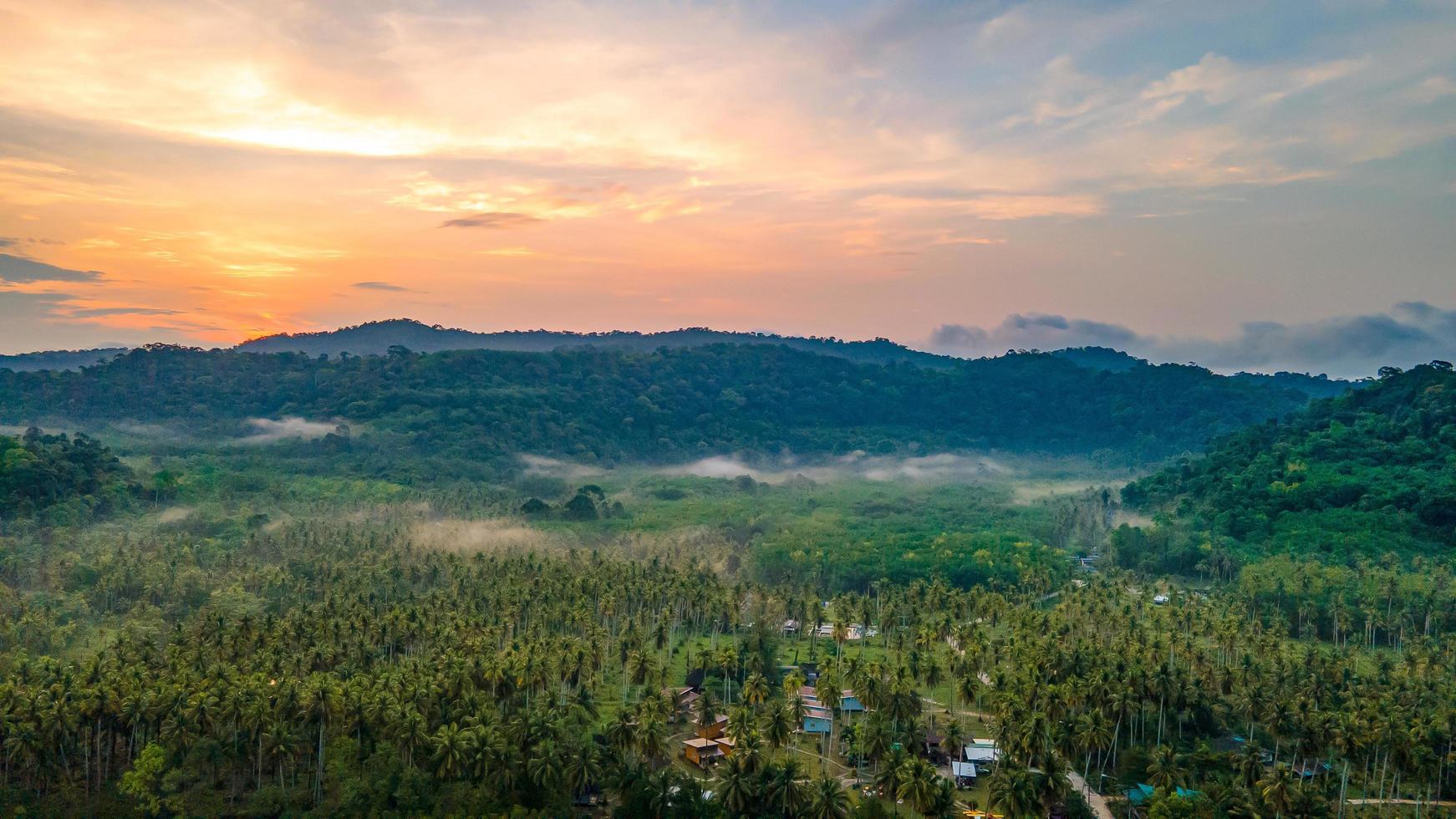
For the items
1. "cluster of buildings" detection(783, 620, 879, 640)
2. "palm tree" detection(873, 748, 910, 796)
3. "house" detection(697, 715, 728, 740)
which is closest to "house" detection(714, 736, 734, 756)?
"house" detection(697, 715, 728, 740)

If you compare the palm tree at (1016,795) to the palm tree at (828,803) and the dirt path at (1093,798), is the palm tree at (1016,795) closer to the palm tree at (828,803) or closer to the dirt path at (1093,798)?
the dirt path at (1093,798)

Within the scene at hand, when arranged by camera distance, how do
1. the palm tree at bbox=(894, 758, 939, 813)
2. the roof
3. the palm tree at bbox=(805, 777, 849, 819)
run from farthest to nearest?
1. the roof
2. the palm tree at bbox=(894, 758, 939, 813)
3. the palm tree at bbox=(805, 777, 849, 819)

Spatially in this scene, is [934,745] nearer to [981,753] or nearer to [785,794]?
[981,753]

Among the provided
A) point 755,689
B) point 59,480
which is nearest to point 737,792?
point 755,689

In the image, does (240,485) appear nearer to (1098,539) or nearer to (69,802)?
(69,802)

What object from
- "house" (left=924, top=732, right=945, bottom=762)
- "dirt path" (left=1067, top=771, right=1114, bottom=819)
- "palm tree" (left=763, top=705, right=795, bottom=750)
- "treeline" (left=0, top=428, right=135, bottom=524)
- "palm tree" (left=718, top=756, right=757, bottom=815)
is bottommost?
"dirt path" (left=1067, top=771, right=1114, bottom=819)

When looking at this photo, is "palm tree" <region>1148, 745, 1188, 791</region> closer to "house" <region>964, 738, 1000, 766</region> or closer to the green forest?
the green forest
